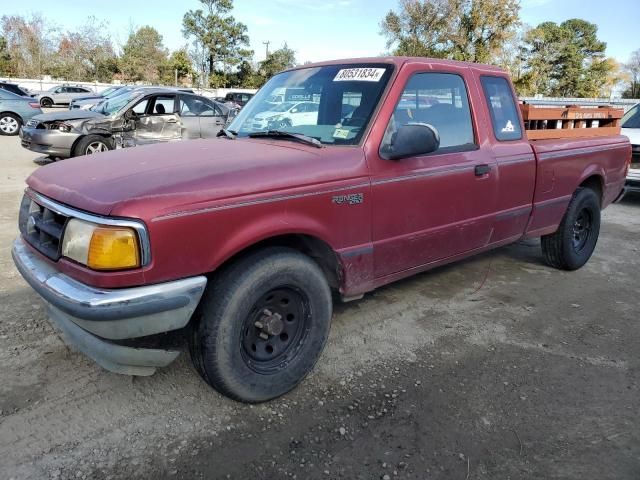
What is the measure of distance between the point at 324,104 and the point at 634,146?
7.46 metres

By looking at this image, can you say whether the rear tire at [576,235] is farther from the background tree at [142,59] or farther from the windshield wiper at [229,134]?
the background tree at [142,59]

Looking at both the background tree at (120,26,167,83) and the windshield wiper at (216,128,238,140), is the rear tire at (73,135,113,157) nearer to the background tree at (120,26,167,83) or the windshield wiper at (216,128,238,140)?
the windshield wiper at (216,128,238,140)

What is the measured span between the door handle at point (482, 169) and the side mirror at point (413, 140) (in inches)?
29.9

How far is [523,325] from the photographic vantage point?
391 centimetres

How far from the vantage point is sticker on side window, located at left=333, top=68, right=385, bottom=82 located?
335cm

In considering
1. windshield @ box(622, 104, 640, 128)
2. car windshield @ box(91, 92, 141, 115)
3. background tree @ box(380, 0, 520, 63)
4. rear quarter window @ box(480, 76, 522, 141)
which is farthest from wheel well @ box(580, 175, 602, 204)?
background tree @ box(380, 0, 520, 63)

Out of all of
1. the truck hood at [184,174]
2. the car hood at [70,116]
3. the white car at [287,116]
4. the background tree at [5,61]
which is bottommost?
the truck hood at [184,174]

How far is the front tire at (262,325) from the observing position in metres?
2.53

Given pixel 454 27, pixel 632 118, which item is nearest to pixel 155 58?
pixel 454 27

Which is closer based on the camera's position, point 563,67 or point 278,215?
point 278,215

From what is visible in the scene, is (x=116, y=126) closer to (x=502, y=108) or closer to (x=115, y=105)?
(x=115, y=105)

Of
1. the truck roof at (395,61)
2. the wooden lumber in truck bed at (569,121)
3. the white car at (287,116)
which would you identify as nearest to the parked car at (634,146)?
the wooden lumber in truck bed at (569,121)

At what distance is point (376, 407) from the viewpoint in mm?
2814

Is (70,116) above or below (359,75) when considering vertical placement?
below
